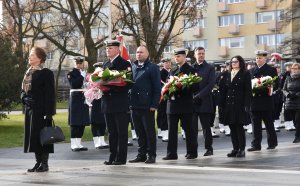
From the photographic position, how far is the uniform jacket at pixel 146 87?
1227cm

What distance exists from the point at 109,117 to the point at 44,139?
4.90 feet

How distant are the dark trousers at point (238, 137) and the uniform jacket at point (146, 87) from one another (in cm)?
201

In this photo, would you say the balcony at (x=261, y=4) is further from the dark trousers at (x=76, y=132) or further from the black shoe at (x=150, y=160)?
the black shoe at (x=150, y=160)

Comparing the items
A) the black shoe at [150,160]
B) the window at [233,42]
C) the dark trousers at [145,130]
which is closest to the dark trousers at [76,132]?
the dark trousers at [145,130]

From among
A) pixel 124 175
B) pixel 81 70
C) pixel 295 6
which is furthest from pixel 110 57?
pixel 295 6

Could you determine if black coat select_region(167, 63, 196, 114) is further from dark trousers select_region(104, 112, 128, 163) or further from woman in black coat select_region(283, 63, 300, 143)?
woman in black coat select_region(283, 63, 300, 143)

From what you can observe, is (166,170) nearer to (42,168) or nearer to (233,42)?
(42,168)

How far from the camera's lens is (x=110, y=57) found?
39.7 ft

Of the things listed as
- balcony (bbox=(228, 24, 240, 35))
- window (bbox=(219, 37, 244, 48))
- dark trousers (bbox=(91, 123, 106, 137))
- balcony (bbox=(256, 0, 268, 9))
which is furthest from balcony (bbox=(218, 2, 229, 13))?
dark trousers (bbox=(91, 123, 106, 137))

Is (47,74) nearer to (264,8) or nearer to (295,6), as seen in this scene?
(295,6)

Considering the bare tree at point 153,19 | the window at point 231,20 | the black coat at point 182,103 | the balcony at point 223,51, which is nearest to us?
the black coat at point 182,103

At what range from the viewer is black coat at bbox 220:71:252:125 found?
1331cm

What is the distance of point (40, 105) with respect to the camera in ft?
37.0

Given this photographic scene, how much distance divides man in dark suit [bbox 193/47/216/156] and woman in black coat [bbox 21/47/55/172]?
3.40 meters
